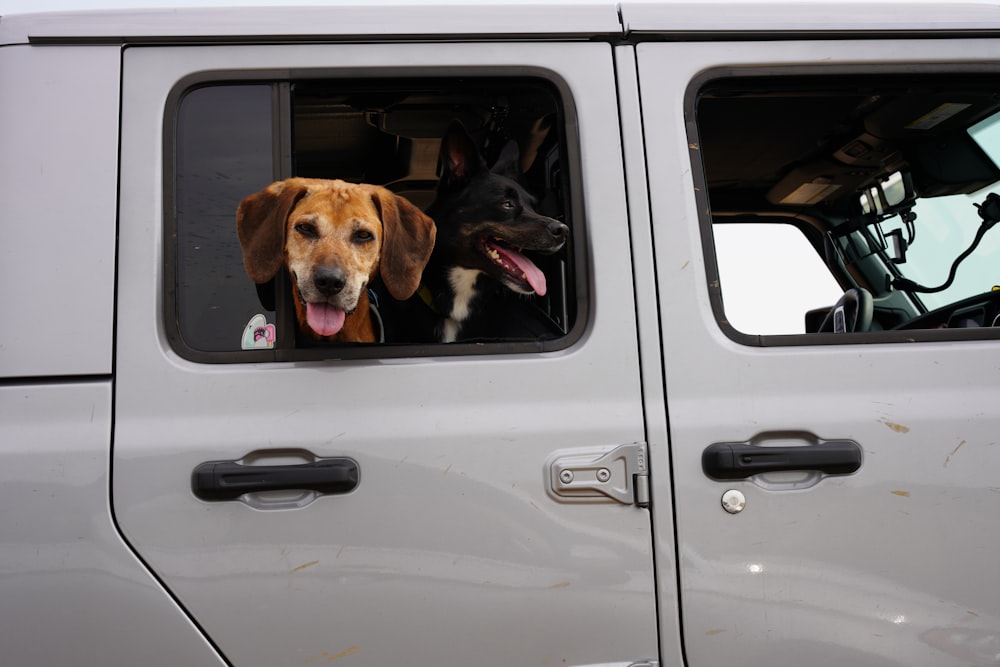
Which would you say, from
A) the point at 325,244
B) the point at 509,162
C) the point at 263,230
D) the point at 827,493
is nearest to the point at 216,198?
the point at 263,230

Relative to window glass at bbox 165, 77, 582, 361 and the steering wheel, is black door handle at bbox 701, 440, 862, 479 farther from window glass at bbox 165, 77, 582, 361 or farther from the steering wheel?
the steering wheel

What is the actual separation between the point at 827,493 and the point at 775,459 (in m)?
0.13

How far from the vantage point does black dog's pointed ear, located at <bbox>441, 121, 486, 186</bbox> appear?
2254 mm

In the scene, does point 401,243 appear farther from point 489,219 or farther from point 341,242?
point 489,219

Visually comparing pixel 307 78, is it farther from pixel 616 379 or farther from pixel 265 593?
pixel 265 593

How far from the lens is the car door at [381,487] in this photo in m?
1.53

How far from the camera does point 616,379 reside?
5.37ft

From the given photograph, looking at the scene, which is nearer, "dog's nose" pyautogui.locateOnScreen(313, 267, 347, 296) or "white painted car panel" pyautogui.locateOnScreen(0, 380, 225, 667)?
"white painted car panel" pyautogui.locateOnScreen(0, 380, 225, 667)

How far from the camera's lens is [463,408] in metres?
1.60

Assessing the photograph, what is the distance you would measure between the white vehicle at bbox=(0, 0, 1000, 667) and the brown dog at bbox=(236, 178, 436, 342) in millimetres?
48

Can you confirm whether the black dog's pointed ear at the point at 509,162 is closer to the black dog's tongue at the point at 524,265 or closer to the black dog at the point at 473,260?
the black dog at the point at 473,260

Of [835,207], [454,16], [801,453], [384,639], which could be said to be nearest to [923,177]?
[835,207]

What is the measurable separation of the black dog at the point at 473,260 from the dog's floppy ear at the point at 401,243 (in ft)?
0.77

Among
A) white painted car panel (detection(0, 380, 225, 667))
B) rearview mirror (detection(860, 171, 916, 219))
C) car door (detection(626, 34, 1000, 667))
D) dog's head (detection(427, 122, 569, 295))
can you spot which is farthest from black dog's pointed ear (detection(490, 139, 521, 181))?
rearview mirror (detection(860, 171, 916, 219))
